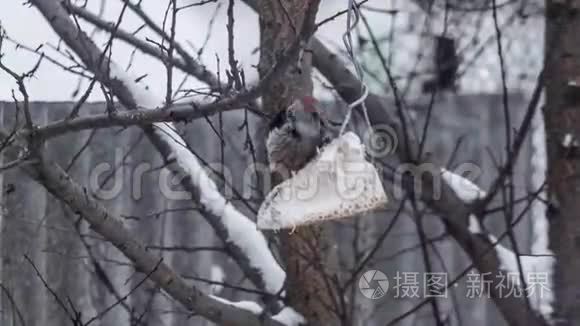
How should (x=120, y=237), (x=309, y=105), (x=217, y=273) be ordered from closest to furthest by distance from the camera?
1. (x=309, y=105)
2. (x=120, y=237)
3. (x=217, y=273)

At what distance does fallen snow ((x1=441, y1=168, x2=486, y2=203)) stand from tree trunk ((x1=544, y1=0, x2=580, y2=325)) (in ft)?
2.22

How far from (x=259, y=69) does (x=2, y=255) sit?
151 cm

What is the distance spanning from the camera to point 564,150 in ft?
6.29

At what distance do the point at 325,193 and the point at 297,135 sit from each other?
0.16 m

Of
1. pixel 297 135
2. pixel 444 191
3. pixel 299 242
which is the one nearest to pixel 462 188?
pixel 444 191

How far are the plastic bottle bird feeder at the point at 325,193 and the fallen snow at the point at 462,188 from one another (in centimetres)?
79

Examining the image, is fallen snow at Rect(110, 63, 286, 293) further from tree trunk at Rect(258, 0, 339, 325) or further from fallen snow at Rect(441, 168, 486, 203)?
fallen snow at Rect(441, 168, 486, 203)

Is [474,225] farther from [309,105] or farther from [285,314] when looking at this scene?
[309,105]

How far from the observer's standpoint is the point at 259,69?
1953mm

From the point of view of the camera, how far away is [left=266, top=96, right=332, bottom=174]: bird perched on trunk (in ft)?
5.92

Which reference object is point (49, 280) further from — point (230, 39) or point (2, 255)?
point (230, 39)

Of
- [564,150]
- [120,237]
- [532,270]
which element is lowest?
[532,270]

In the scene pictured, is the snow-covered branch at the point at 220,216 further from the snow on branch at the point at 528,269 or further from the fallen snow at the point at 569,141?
the fallen snow at the point at 569,141

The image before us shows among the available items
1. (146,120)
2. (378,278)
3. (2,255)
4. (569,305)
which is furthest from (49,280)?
(569,305)
